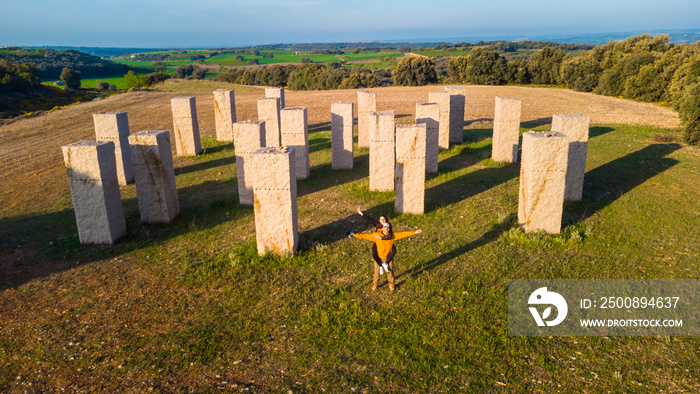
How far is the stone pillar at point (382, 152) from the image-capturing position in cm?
1168

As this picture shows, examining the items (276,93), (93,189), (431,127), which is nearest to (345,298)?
(93,189)

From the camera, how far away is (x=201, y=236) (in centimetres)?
962

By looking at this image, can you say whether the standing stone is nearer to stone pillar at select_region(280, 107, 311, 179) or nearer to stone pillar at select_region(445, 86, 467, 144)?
stone pillar at select_region(280, 107, 311, 179)

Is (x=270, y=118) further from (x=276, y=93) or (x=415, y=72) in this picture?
(x=415, y=72)

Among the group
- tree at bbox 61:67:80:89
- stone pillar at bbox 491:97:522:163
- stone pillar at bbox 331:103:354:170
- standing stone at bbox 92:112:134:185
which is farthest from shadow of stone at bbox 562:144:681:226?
tree at bbox 61:67:80:89

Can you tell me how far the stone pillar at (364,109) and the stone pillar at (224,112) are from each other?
5.30m

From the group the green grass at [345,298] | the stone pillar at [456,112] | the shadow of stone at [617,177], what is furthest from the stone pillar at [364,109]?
the shadow of stone at [617,177]

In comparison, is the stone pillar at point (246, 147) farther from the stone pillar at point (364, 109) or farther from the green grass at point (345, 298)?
the stone pillar at point (364, 109)

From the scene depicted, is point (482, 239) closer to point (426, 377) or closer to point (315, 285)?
point (315, 285)

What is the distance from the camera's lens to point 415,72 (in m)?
45.1

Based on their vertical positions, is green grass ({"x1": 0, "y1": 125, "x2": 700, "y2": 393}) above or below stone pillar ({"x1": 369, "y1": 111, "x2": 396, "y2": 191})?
below

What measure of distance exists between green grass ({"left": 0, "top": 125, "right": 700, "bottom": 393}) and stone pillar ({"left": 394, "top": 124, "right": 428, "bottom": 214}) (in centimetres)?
40

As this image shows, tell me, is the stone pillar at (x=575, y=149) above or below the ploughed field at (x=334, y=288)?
above

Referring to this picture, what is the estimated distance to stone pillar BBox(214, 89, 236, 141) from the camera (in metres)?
17.2
